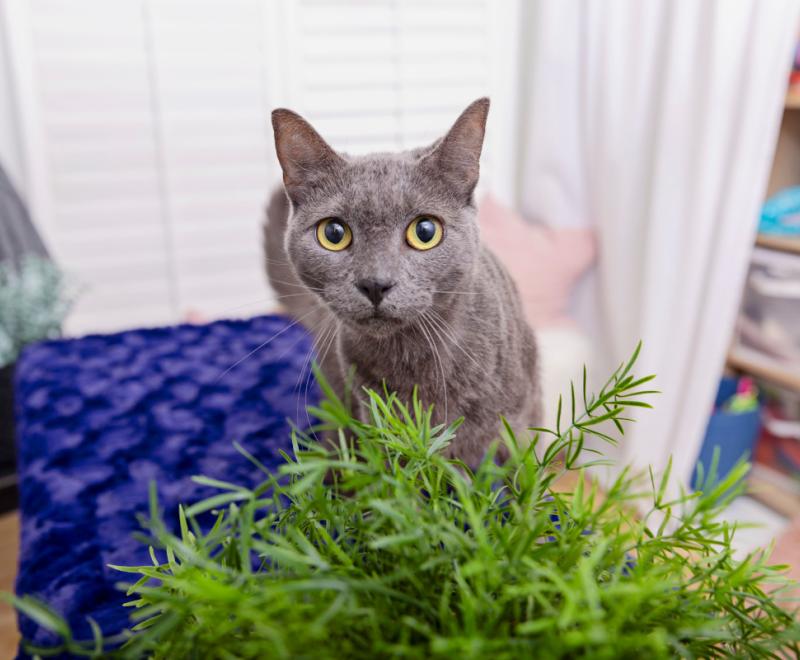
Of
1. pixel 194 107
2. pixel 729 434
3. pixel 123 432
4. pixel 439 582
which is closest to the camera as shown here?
pixel 439 582

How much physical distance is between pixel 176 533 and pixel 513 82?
2.29 metres

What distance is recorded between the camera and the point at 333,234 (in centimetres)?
71

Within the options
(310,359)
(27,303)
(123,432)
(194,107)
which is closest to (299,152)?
(310,359)

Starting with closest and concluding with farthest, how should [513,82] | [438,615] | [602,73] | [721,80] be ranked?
[438,615], [721,80], [602,73], [513,82]

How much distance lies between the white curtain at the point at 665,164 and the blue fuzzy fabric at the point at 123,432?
3.37 feet

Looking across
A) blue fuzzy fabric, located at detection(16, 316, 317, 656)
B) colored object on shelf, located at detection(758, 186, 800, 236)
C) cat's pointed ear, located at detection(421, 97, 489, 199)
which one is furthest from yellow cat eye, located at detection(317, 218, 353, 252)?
colored object on shelf, located at detection(758, 186, 800, 236)

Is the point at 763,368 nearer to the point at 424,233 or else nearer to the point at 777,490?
the point at 777,490

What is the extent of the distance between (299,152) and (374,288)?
177 millimetres

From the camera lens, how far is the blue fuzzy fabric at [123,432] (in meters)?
0.86

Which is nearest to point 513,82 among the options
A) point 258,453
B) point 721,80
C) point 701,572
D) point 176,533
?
point 721,80

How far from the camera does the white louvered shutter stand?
214cm

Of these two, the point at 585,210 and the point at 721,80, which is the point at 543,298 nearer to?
the point at 585,210

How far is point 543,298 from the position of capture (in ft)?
6.49

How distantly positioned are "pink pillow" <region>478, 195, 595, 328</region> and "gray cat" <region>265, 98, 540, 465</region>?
113 cm
